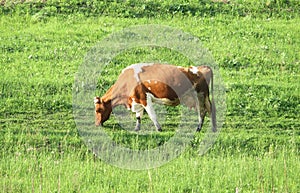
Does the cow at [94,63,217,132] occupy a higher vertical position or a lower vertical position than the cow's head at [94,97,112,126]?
higher

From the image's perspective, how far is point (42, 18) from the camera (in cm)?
2181

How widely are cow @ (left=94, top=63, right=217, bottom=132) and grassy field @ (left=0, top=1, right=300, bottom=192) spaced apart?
1.29 feet

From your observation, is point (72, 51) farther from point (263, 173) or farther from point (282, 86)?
point (263, 173)

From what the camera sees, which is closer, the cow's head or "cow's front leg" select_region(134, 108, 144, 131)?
"cow's front leg" select_region(134, 108, 144, 131)

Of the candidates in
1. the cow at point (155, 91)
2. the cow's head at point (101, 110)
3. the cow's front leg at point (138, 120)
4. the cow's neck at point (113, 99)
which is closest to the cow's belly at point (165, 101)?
the cow at point (155, 91)

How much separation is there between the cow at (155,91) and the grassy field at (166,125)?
15.4 inches

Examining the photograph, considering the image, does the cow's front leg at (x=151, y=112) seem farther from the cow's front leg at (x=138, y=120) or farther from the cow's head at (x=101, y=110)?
the cow's head at (x=101, y=110)

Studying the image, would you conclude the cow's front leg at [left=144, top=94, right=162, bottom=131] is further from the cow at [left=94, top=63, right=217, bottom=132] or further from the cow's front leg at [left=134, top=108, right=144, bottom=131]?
the cow's front leg at [left=134, top=108, right=144, bottom=131]

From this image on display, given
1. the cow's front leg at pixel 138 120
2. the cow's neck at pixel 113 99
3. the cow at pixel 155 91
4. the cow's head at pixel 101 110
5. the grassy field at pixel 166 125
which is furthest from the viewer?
the cow's neck at pixel 113 99

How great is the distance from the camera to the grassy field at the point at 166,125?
11156 mm

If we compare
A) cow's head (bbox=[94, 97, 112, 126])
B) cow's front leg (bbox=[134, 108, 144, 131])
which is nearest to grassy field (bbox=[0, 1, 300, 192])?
cow's head (bbox=[94, 97, 112, 126])

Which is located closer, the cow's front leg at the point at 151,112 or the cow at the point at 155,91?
the cow's front leg at the point at 151,112

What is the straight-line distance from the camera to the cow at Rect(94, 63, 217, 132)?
16.0 meters

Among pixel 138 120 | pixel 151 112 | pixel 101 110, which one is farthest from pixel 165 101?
pixel 101 110
